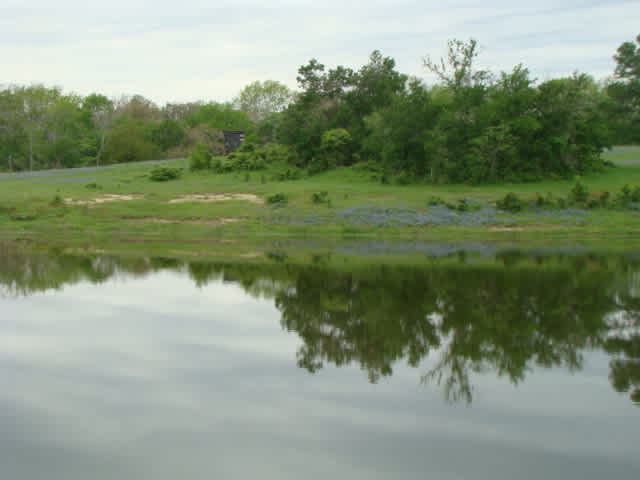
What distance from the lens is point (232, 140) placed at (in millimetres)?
83250

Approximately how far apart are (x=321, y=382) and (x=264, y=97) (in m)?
144

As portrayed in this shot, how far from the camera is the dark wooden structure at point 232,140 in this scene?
82750 mm

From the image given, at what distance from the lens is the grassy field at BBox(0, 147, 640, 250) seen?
39375mm

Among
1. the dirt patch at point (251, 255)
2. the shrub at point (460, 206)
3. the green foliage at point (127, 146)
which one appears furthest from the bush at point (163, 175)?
the green foliage at point (127, 146)

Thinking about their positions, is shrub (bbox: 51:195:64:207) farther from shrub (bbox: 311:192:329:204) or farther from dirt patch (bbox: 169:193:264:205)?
shrub (bbox: 311:192:329:204)

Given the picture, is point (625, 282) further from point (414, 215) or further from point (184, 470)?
point (414, 215)

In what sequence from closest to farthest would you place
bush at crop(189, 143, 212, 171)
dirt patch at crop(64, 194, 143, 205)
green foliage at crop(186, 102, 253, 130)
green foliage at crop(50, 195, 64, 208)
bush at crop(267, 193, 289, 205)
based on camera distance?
1. bush at crop(267, 193, 289, 205)
2. green foliage at crop(50, 195, 64, 208)
3. dirt patch at crop(64, 194, 143, 205)
4. bush at crop(189, 143, 212, 171)
5. green foliage at crop(186, 102, 253, 130)

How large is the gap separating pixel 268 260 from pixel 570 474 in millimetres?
20449

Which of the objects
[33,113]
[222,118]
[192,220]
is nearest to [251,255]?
[192,220]

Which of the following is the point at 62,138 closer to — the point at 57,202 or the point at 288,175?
the point at 288,175


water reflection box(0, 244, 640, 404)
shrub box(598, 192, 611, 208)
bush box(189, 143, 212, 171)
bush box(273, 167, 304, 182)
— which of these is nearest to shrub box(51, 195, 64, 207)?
bush box(189, 143, 212, 171)

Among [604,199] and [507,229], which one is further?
[604,199]

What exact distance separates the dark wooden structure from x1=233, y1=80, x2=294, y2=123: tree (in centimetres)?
6498

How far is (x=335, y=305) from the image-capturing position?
15.9 metres
